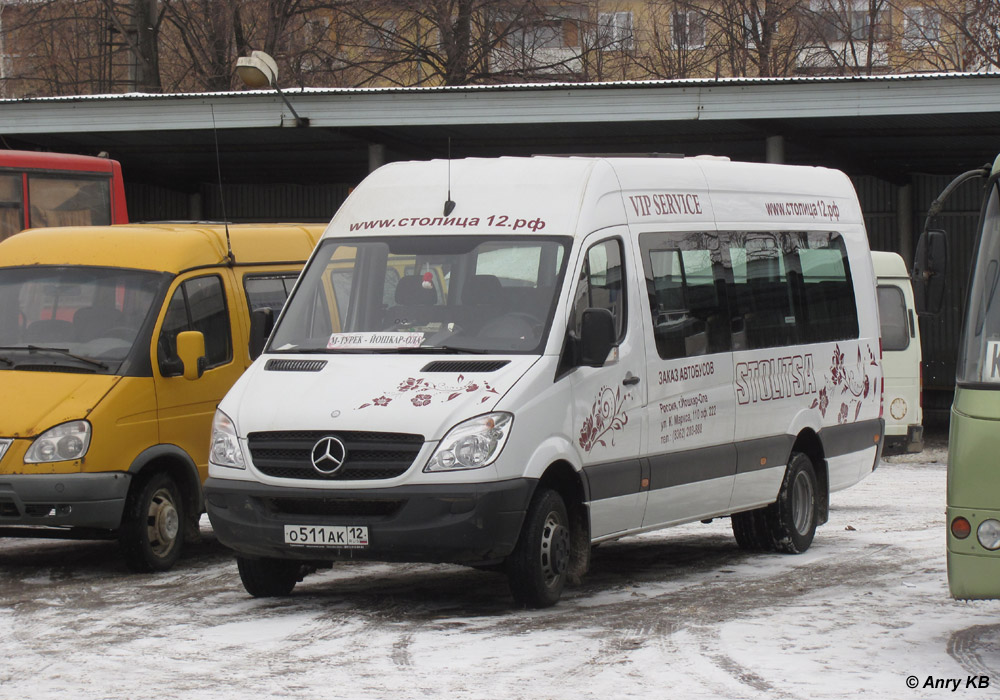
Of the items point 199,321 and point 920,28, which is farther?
point 920,28

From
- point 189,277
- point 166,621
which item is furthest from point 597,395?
point 189,277

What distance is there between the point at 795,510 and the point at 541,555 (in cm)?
320

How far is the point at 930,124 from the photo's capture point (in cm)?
2139

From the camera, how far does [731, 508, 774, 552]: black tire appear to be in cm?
1088

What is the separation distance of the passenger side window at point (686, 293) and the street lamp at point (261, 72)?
39.0 feet

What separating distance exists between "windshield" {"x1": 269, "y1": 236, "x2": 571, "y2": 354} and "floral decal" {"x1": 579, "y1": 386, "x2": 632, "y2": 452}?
562 millimetres

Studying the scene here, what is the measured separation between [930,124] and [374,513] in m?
15.2

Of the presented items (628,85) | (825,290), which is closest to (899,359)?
(825,290)

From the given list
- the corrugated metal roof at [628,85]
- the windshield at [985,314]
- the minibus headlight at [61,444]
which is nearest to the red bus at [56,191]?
the corrugated metal roof at [628,85]

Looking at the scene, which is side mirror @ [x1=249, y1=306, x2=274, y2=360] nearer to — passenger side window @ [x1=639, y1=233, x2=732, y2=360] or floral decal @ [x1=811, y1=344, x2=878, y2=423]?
passenger side window @ [x1=639, y1=233, x2=732, y2=360]

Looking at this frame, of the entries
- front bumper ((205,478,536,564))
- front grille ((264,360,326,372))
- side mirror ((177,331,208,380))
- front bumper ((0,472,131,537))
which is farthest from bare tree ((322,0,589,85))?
front bumper ((205,478,536,564))

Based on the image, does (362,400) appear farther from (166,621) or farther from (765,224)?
(765,224)

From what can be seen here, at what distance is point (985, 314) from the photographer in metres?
7.27

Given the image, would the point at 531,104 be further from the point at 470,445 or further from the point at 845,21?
the point at 845,21
